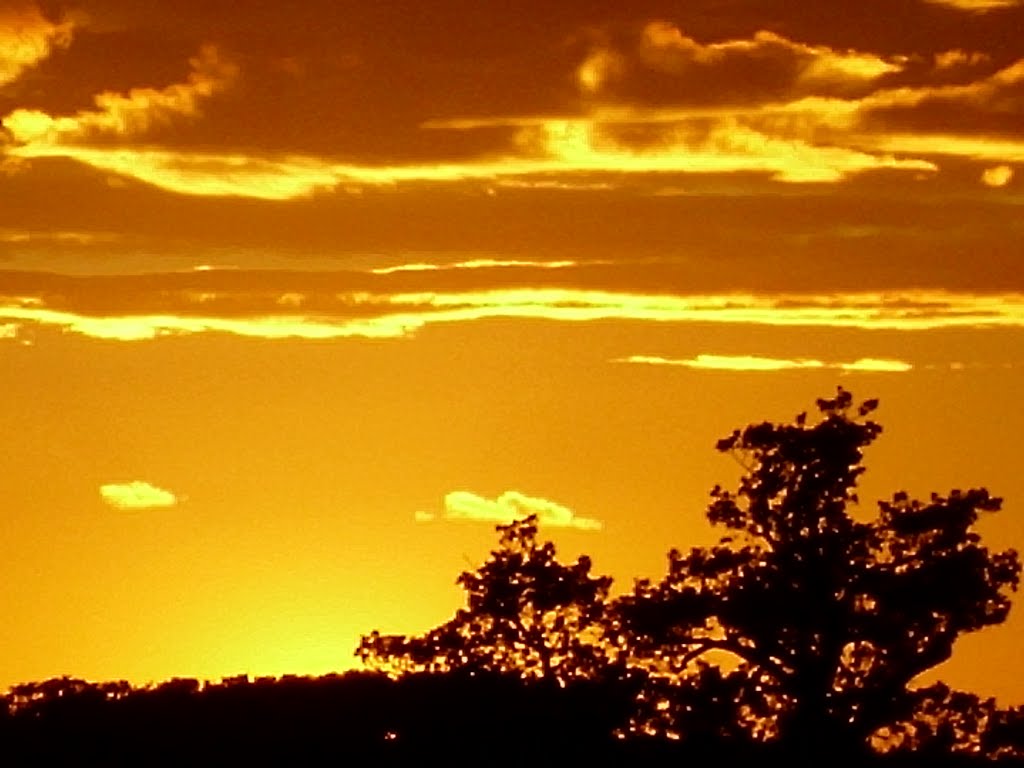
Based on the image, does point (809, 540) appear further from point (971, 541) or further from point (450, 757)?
point (450, 757)

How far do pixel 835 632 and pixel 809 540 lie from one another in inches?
89.6

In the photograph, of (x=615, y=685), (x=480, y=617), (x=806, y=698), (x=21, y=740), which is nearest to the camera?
(x=21, y=740)

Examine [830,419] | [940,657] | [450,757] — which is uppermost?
[830,419]

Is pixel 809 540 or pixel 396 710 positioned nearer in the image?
pixel 396 710

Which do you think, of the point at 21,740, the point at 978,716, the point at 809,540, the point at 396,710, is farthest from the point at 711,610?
the point at 21,740

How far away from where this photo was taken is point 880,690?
65.4 metres

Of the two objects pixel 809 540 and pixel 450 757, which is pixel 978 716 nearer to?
pixel 809 540

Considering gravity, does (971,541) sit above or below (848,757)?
above

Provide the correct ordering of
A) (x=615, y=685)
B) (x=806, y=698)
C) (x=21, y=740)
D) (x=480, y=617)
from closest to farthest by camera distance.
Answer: (x=21, y=740), (x=615, y=685), (x=806, y=698), (x=480, y=617)

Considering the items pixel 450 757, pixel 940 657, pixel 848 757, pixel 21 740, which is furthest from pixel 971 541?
pixel 21 740

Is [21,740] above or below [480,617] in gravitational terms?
below

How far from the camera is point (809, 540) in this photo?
66188mm

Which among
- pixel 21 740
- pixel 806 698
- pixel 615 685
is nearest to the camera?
pixel 21 740

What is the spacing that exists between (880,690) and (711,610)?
13.9ft
